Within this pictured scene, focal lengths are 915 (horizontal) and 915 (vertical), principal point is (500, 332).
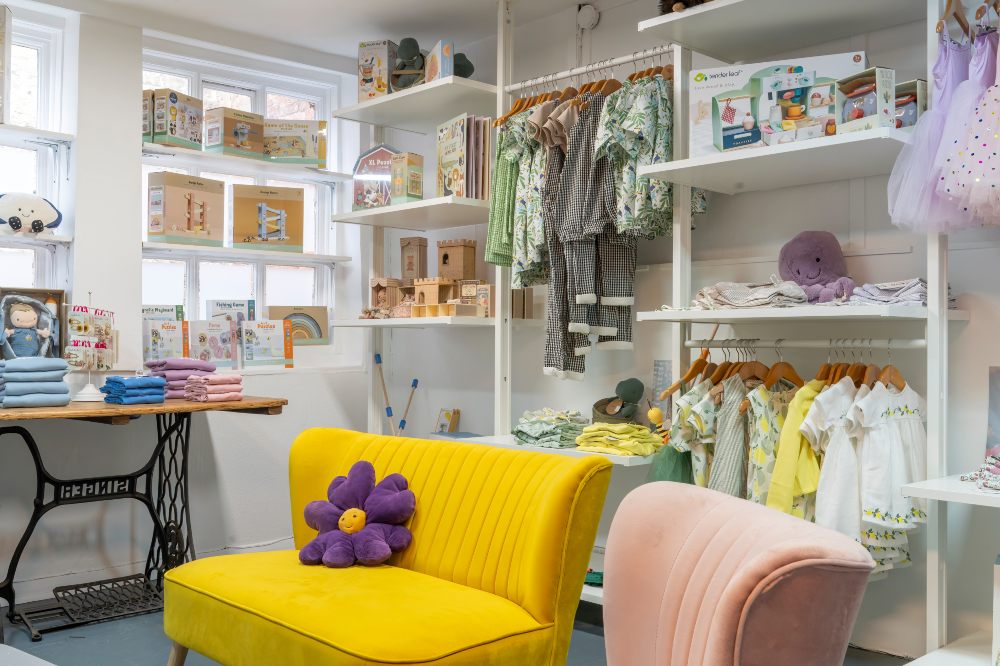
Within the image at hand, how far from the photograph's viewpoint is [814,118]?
269 cm

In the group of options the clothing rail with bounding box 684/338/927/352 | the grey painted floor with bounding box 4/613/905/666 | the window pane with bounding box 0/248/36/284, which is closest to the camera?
the clothing rail with bounding box 684/338/927/352

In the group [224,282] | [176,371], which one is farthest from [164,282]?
[176,371]

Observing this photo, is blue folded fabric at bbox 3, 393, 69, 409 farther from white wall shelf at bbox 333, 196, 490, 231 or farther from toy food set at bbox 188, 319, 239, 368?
white wall shelf at bbox 333, 196, 490, 231

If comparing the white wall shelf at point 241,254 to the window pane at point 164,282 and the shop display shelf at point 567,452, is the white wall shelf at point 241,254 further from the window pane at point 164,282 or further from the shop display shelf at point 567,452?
the shop display shelf at point 567,452

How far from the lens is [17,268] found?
162 inches

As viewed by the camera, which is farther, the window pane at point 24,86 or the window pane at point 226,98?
the window pane at point 226,98

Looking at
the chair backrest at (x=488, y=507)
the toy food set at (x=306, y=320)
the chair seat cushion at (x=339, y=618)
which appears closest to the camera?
the chair seat cushion at (x=339, y=618)

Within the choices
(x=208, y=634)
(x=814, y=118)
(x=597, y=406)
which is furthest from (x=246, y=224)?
(x=814, y=118)

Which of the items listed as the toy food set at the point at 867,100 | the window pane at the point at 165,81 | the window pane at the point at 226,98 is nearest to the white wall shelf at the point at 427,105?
the window pane at the point at 226,98

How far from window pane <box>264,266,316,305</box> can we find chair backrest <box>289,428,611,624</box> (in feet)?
6.51

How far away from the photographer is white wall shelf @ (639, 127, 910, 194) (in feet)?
8.48

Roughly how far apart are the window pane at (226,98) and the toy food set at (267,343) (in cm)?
116

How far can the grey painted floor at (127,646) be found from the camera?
3.12m

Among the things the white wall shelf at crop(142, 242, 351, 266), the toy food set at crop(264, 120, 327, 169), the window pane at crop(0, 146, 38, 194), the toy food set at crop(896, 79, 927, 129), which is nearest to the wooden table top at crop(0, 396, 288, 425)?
the white wall shelf at crop(142, 242, 351, 266)
